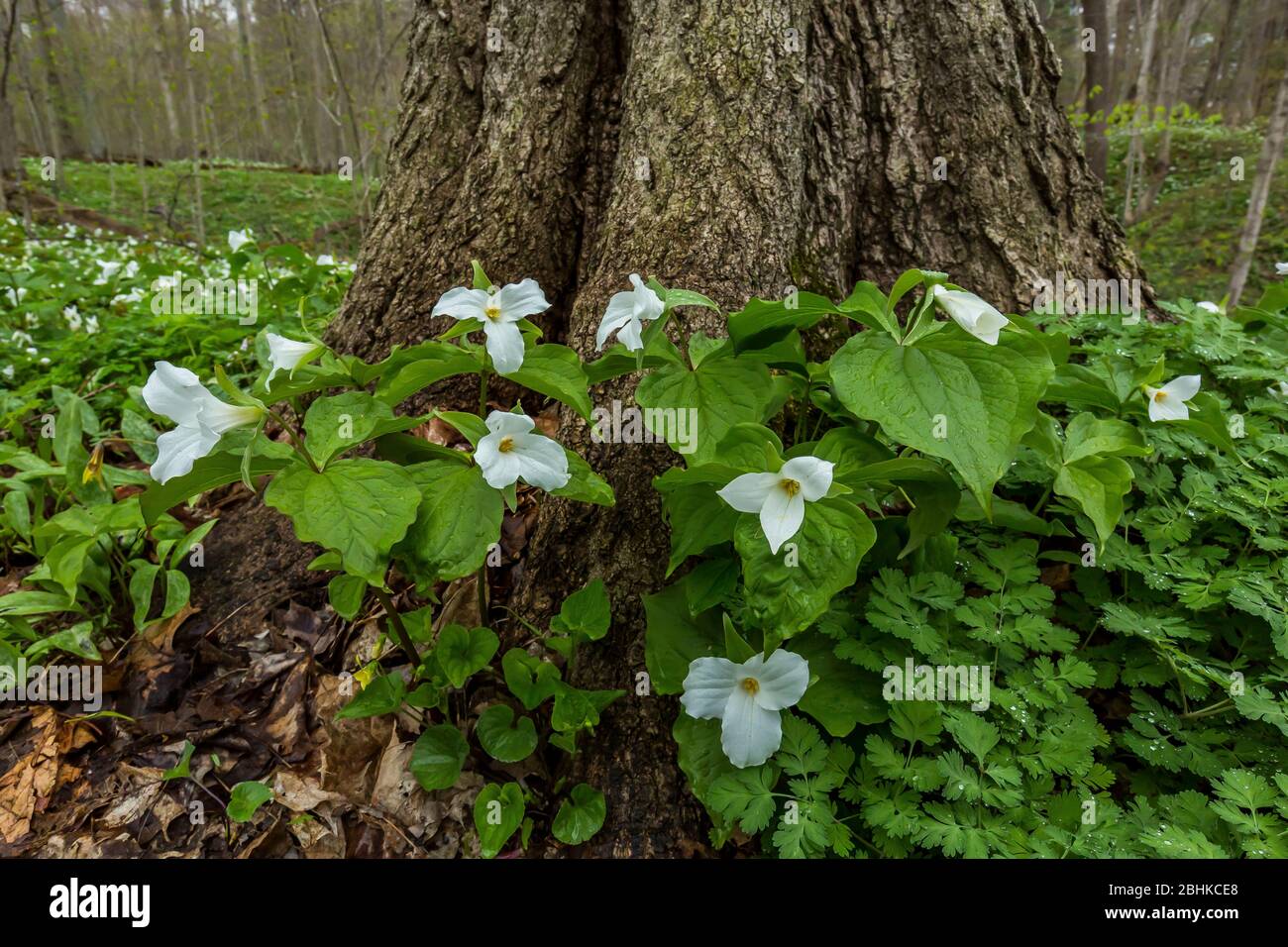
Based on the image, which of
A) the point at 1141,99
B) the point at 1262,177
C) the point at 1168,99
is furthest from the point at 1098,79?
the point at 1168,99

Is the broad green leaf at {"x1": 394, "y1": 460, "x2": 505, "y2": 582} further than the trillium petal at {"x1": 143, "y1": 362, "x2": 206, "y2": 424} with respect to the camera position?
Yes

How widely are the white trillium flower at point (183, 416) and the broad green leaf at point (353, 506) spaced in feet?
0.40

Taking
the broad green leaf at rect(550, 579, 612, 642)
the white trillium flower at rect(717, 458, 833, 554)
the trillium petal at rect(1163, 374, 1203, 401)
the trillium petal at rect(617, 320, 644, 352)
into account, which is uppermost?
the trillium petal at rect(617, 320, 644, 352)

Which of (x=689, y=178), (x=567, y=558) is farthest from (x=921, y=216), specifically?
(x=567, y=558)

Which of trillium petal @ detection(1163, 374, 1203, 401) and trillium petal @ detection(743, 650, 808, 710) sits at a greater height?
trillium petal @ detection(1163, 374, 1203, 401)

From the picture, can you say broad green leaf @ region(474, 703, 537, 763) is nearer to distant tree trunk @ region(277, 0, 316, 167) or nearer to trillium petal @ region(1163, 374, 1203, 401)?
trillium petal @ region(1163, 374, 1203, 401)

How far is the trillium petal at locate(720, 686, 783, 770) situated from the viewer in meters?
1.31

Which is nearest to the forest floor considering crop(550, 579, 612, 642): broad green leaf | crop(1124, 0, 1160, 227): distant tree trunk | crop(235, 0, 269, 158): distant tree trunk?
crop(550, 579, 612, 642): broad green leaf

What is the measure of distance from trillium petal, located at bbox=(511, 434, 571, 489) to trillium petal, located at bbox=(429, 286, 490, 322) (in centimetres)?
24

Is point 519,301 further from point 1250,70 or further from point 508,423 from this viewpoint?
point 1250,70

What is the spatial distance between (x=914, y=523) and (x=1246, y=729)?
79 cm

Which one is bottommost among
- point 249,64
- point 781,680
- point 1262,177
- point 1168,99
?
point 781,680

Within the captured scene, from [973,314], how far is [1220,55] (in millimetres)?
22271

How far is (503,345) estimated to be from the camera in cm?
127
